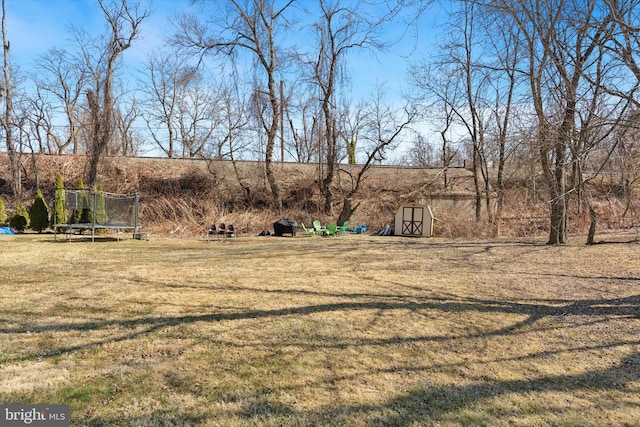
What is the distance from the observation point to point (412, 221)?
18.5 meters

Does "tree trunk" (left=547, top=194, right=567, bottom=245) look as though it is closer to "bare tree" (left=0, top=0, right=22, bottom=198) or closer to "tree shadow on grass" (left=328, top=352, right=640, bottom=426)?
"tree shadow on grass" (left=328, top=352, right=640, bottom=426)

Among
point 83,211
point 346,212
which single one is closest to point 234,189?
point 346,212

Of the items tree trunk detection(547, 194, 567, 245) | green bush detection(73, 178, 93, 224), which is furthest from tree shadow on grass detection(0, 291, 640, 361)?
green bush detection(73, 178, 93, 224)

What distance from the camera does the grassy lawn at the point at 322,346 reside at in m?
2.98

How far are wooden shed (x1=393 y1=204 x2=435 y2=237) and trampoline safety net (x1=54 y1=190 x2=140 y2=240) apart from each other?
36.6 feet

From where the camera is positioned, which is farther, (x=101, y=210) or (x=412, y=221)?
(x=412, y=221)

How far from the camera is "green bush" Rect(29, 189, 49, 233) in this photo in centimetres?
1739

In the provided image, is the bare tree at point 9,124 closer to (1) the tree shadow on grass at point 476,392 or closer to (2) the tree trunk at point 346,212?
(2) the tree trunk at point 346,212

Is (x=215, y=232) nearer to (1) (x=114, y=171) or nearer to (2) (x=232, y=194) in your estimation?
(2) (x=232, y=194)

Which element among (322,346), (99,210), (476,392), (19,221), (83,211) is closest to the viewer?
(476,392)

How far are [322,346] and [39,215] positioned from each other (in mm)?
17969

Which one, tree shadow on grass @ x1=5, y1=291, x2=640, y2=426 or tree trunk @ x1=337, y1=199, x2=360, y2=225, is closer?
tree shadow on grass @ x1=5, y1=291, x2=640, y2=426

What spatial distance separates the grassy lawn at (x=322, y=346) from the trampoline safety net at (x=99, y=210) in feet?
27.2

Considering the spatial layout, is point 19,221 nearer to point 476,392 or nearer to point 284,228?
point 284,228
